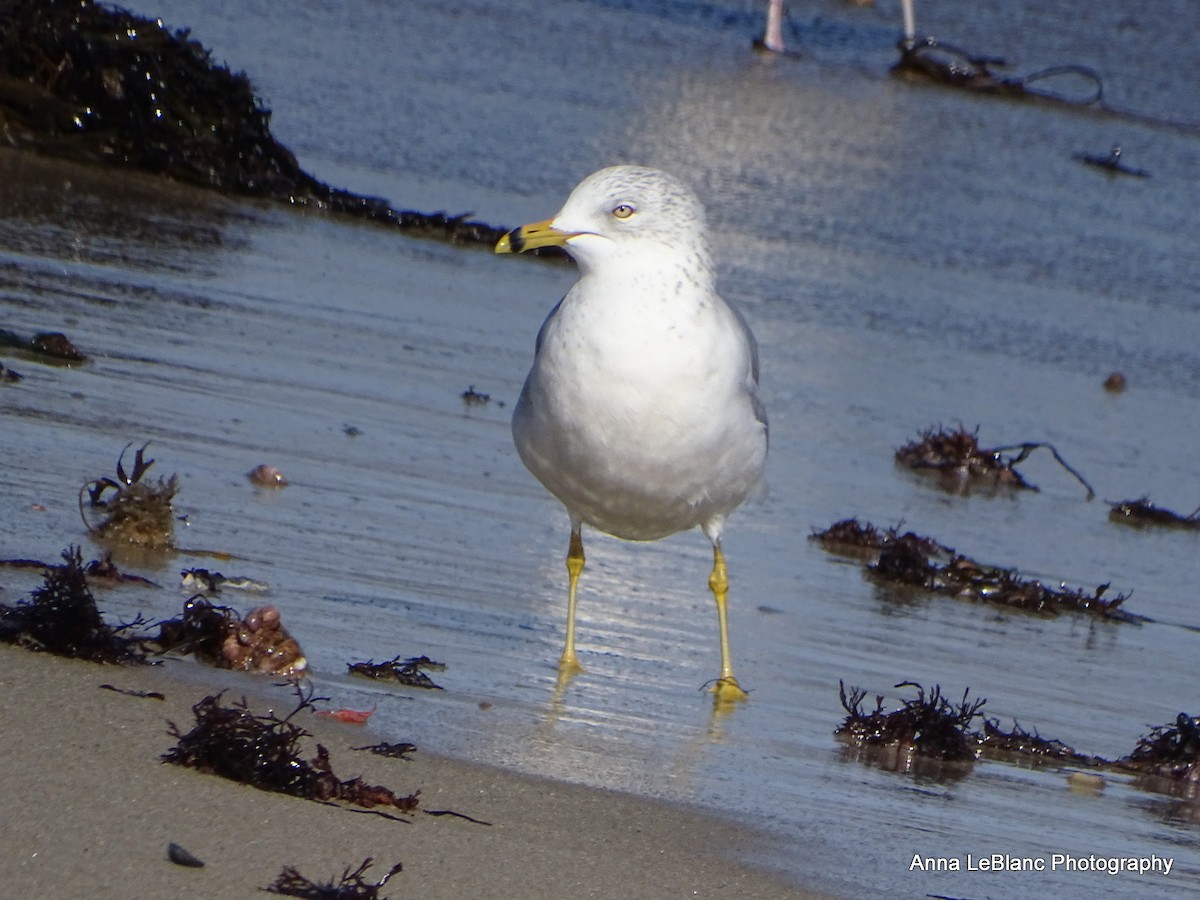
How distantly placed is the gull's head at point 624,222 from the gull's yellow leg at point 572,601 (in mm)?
901

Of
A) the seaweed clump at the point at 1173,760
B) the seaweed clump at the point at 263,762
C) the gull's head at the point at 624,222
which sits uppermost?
the gull's head at the point at 624,222

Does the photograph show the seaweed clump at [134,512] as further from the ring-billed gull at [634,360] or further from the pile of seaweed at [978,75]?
the pile of seaweed at [978,75]

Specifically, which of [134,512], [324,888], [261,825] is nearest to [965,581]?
[134,512]

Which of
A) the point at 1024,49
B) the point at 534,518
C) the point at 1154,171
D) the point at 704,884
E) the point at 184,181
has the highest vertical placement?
the point at 1024,49

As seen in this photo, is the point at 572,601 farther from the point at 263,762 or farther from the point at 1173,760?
the point at 263,762

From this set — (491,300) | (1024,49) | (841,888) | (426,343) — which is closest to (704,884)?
(841,888)

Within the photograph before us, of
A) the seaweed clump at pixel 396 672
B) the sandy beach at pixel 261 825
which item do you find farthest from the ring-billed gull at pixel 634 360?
the sandy beach at pixel 261 825

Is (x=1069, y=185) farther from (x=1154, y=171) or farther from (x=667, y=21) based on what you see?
(x=667, y=21)

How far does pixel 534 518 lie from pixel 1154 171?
966cm

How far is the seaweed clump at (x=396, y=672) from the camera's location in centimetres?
409

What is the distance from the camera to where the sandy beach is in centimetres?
281

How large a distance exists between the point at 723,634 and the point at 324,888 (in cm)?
224

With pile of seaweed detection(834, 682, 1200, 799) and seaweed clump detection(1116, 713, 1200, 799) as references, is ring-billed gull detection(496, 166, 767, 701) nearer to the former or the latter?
pile of seaweed detection(834, 682, 1200, 799)

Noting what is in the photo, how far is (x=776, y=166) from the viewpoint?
1253cm
